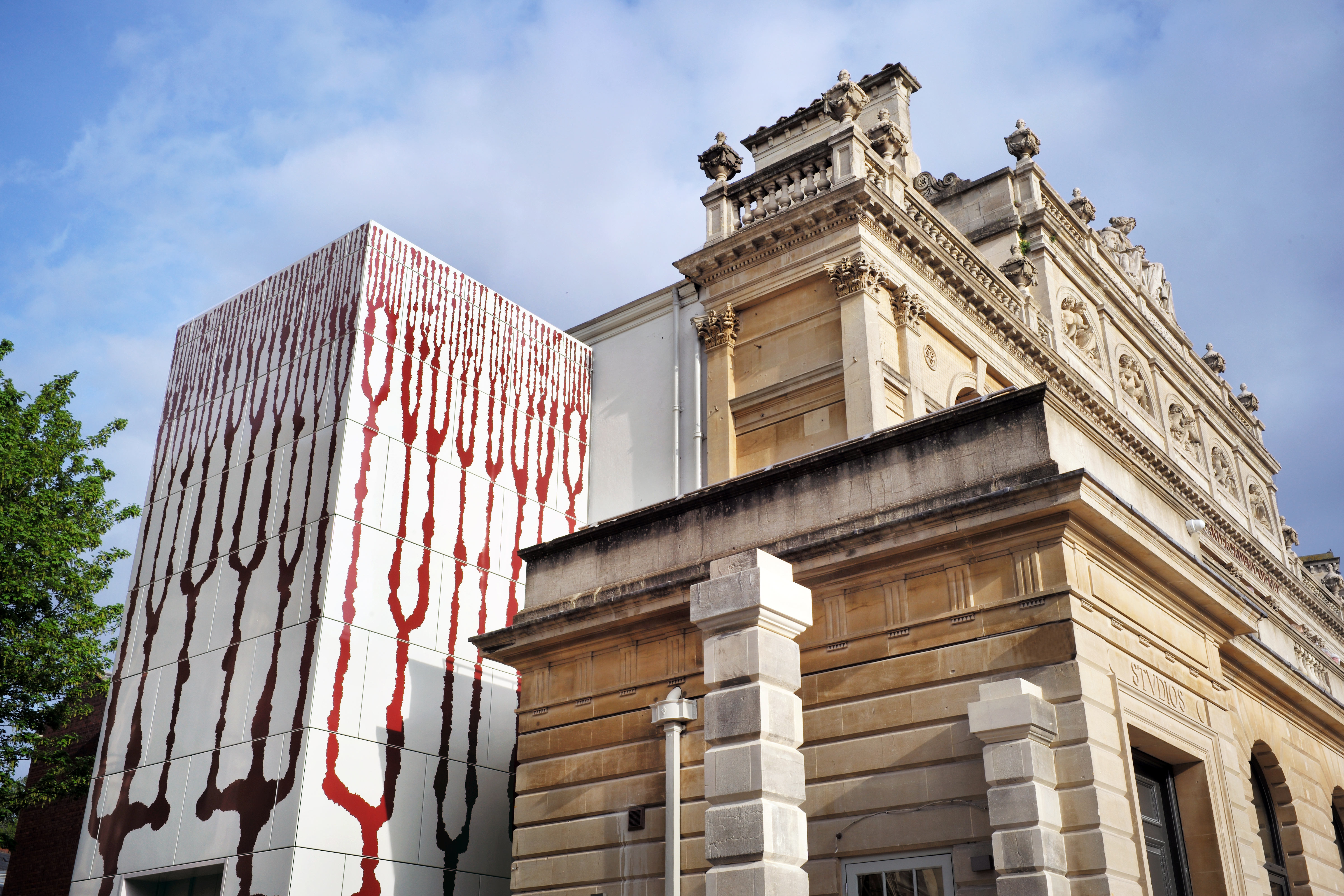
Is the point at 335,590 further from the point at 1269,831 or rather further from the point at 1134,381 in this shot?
the point at 1134,381

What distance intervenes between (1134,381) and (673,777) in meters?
25.9

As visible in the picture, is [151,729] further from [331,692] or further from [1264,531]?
[1264,531]

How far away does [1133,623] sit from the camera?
12.6 meters

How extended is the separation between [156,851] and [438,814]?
180 inches

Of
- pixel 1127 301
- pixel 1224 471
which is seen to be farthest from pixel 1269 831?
pixel 1224 471

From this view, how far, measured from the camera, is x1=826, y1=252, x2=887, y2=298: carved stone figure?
2136 centimetres

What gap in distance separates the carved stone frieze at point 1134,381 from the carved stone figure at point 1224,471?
502 cm

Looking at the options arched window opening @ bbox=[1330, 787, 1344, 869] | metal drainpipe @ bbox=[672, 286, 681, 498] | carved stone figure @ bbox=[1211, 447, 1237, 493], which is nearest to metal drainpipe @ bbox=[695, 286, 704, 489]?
metal drainpipe @ bbox=[672, 286, 681, 498]

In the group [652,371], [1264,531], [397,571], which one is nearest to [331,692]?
[397,571]

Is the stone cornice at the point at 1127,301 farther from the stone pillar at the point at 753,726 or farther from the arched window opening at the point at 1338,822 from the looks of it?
the stone pillar at the point at 753,726

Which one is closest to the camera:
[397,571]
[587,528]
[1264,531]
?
[587,528]

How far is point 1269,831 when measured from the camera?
15859 mm

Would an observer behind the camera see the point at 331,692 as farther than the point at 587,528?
Yes

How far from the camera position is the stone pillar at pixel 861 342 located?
66.8ft
